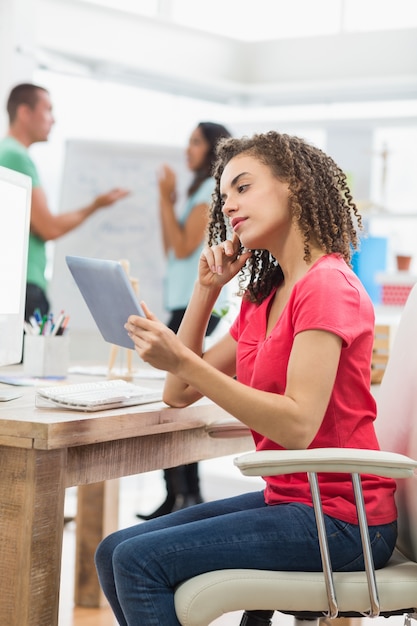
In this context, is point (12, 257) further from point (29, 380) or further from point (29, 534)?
point (29, 534)

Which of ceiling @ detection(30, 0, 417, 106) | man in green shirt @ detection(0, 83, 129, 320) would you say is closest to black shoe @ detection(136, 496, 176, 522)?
man in green shirt @ detection(0, 83, 129, 320)

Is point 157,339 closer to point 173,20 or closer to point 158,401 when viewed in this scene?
point 158,401

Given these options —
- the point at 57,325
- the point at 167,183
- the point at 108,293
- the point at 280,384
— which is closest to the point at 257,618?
the point at 280,384

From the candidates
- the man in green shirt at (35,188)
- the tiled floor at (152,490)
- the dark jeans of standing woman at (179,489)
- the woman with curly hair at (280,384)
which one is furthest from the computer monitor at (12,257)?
the dark jeans of standing woman at (179,489)

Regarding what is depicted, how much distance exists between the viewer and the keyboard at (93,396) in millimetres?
1651

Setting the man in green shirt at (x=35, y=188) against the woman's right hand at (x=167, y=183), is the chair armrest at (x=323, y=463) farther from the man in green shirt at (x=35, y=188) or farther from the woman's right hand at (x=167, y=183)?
the woman's right hand at (x=167, y=183)

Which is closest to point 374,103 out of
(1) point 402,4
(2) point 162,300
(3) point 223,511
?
(1) point 402,4

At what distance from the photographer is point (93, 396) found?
171 cm

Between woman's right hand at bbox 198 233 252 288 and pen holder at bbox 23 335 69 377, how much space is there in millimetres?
576

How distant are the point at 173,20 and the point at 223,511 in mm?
3601

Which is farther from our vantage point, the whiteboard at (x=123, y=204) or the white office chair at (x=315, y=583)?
the whiteboard at (x=123, y=204)

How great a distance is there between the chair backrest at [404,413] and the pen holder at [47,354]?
88cm

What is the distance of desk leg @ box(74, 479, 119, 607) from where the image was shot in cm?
270

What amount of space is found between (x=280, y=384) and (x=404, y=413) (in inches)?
11.2
